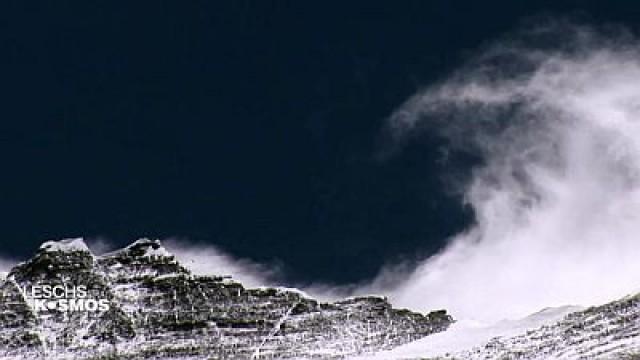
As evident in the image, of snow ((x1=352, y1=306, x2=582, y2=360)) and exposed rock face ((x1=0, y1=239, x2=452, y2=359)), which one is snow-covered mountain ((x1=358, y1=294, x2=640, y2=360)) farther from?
exposed rock face ((x1=0, y1=239, x2=452, y2=359))

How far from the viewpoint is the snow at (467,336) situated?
543ft

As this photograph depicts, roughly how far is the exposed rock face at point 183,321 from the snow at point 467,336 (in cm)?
383

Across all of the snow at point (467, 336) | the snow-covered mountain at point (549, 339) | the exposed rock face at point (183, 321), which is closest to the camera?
the snow-covered mountain at point (549, 339)

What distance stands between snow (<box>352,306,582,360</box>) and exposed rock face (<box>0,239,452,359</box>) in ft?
12.6

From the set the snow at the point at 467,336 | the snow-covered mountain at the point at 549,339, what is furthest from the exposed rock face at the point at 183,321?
the snow-covered mountain at the point at 549,339

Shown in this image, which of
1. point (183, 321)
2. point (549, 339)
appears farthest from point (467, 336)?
point (183, 321)

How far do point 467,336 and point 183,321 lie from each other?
38.1 m

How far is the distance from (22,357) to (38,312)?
13985 millimetres

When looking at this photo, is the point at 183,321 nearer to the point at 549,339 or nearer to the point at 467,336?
the point at 467,336

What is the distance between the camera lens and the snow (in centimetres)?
16562

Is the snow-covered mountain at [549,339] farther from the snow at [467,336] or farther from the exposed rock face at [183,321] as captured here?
the exposed rock face at [183,321]

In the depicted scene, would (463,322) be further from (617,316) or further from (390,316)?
(617,316)

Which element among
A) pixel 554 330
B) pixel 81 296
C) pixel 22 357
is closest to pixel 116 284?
pixel 81 296

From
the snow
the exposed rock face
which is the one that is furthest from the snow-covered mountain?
the exposed rock face
